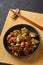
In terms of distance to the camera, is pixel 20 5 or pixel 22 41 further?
pixel 20 5

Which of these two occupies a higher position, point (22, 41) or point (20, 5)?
point (20, 5)

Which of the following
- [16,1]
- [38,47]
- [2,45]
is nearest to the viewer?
[38,47]

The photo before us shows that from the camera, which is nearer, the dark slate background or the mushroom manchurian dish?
the mushroom manchurian dish

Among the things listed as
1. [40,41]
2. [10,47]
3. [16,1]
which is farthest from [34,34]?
[16,1]

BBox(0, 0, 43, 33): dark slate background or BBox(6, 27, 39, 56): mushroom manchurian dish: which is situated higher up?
→ BBox(0, 0, 43, 33): dark slate background

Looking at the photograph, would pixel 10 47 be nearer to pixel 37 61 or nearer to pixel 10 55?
pixel 10 55
